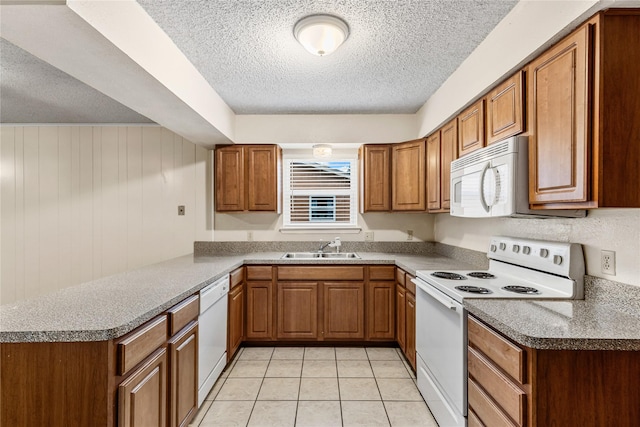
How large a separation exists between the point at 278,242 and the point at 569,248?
8.80 ft

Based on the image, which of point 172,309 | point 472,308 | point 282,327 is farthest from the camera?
point 282,327

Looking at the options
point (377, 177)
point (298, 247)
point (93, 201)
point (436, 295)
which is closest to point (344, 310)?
point (298, 247)

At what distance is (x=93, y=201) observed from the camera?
3.54m

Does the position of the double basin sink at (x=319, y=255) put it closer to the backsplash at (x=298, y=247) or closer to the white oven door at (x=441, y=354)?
the backsplash at (x=298, y=247)

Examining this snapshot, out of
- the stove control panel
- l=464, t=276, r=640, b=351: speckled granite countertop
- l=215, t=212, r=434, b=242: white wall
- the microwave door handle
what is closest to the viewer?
l=464, t=276, r=640, b=351: speckled granite countertop

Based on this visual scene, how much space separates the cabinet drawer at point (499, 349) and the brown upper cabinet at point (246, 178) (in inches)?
91.3

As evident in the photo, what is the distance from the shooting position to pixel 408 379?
2.46 metres

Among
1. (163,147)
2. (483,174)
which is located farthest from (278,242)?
(483,174)

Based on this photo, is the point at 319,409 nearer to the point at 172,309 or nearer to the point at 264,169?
the point at 172,309

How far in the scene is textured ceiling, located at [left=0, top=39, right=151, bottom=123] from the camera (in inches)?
88.3

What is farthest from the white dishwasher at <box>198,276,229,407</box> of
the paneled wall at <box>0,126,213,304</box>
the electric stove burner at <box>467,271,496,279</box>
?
the electric stove burner at <box>467,271,496,279</box>

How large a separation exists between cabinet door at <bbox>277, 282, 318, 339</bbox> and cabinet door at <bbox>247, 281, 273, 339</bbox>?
0.10 m

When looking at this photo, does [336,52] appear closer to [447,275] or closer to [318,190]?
[447,275]

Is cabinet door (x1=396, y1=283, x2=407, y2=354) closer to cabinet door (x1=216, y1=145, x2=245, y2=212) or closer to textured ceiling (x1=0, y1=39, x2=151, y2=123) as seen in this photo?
cabinet door (x1=216, y1=145, x2=245, y2=212)
